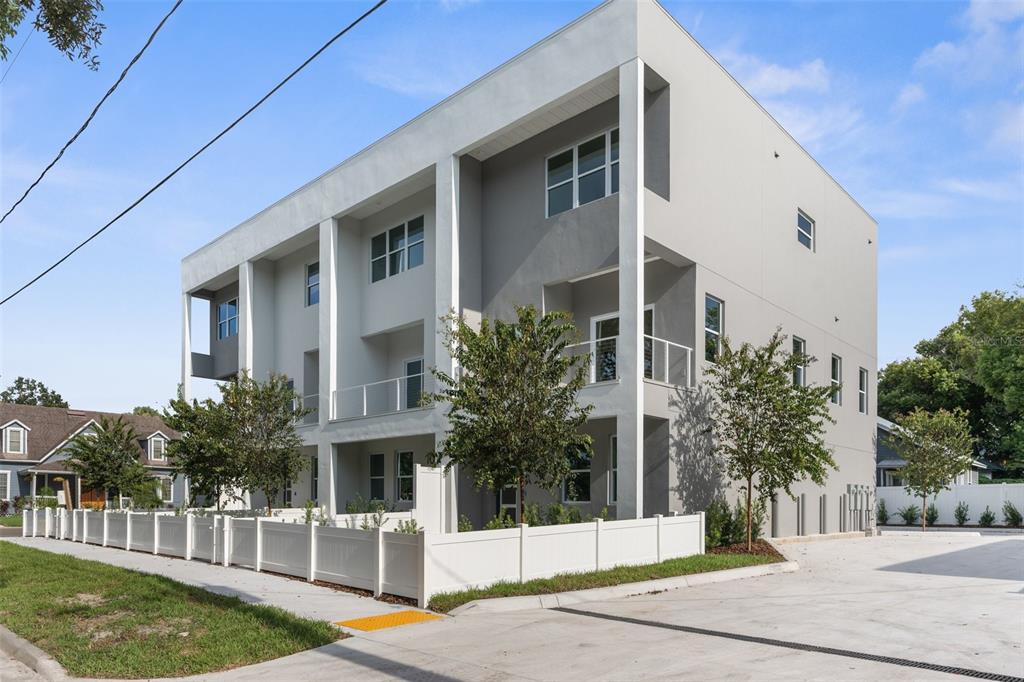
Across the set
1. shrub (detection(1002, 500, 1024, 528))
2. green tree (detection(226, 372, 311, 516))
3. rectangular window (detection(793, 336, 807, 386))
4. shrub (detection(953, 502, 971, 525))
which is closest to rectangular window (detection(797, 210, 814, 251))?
rectangular window (detection(793, 336, 807, 386))

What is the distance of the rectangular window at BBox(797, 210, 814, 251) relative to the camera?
27906 mm

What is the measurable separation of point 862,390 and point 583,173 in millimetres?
17097

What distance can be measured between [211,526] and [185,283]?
22.2 metres

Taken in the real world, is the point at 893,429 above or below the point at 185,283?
below

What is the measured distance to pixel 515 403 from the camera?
53.0 feet

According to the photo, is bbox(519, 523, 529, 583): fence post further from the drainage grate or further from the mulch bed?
the mulch bed

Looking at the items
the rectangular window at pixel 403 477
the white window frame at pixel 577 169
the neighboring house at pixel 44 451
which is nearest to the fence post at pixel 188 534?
the rectangular window at pixel 403 477

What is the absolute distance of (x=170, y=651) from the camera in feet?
32.4

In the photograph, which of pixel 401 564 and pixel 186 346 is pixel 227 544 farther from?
pixel 186 346

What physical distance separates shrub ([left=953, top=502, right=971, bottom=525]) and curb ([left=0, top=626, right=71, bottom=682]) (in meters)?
40.6

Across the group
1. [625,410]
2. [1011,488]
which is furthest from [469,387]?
[1011,488]

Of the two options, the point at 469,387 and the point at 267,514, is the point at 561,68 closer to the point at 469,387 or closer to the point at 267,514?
the point at 469,387

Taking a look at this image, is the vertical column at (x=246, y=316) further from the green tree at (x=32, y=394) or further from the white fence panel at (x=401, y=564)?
the green tree at (x=32, y=394)

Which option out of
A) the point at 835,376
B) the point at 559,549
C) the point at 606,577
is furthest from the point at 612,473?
the point at 835,376
